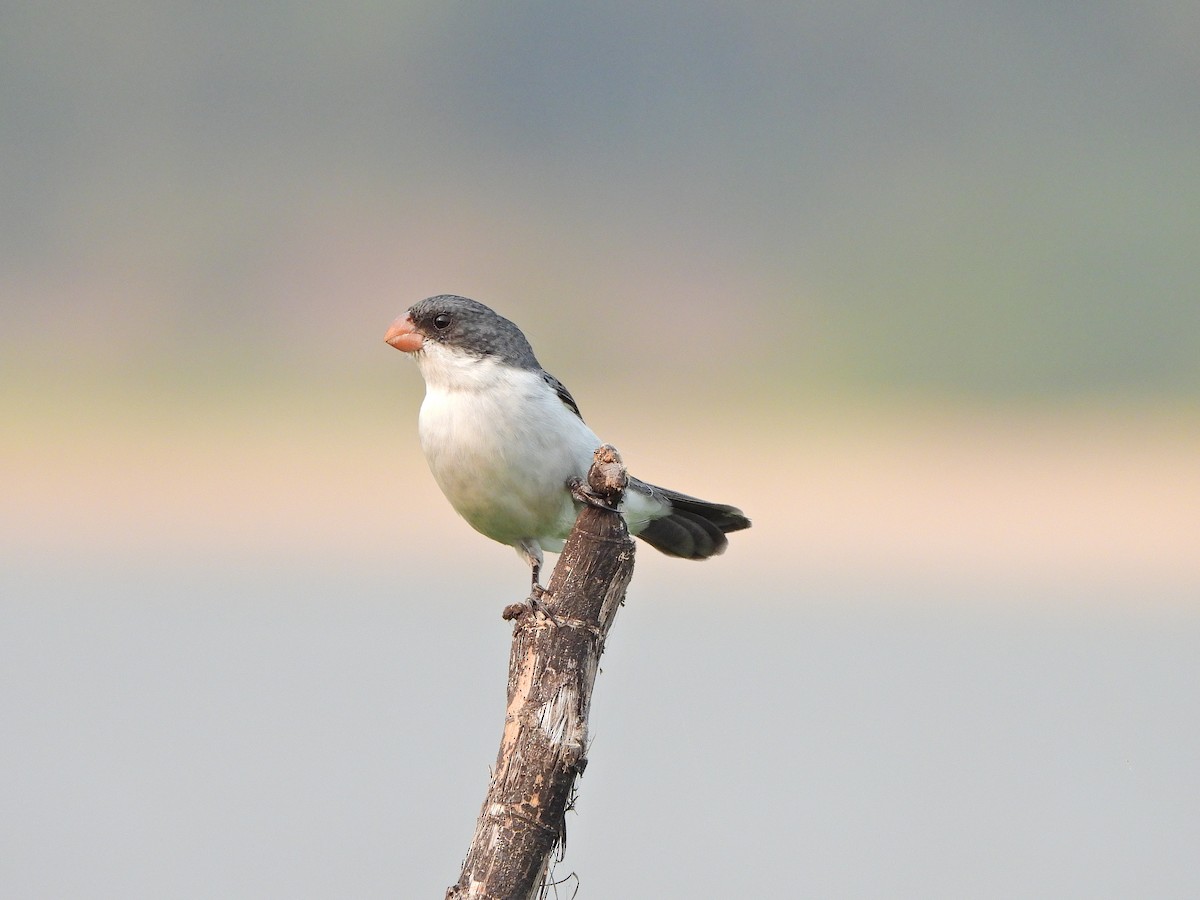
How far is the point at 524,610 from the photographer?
3734 millimetres

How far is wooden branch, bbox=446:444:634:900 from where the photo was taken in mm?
3316

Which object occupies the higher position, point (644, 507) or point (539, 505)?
point (644, 507)

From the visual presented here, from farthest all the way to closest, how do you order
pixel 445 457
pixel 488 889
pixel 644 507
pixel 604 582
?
pixel 644 507
pixel 445 457
pixel 604 582
pixel 488 889

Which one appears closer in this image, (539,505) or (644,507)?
(539,505)

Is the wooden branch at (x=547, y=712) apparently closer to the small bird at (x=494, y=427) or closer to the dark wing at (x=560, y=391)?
the small bird at (x=494, y=427)

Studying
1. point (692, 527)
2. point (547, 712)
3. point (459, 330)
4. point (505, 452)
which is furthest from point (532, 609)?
point (692, 527)

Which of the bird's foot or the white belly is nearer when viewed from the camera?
the bird's foot

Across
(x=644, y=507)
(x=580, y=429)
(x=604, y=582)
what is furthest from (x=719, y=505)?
(x=604, y=582)

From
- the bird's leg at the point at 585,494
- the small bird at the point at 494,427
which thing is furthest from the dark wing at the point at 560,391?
the bird's leg at the point at 585,494

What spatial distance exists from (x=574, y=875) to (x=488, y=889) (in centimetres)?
57

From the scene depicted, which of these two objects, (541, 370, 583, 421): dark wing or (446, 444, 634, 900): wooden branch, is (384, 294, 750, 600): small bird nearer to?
(541, 370, 583, 421): dark wing

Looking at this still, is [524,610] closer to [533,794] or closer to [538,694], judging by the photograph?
[538,694]

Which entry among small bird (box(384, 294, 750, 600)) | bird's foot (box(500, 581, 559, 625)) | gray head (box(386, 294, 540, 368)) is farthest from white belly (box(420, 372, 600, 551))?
bird's foot (box(500, 581, 559, 625))

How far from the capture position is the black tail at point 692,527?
521 centimetres
